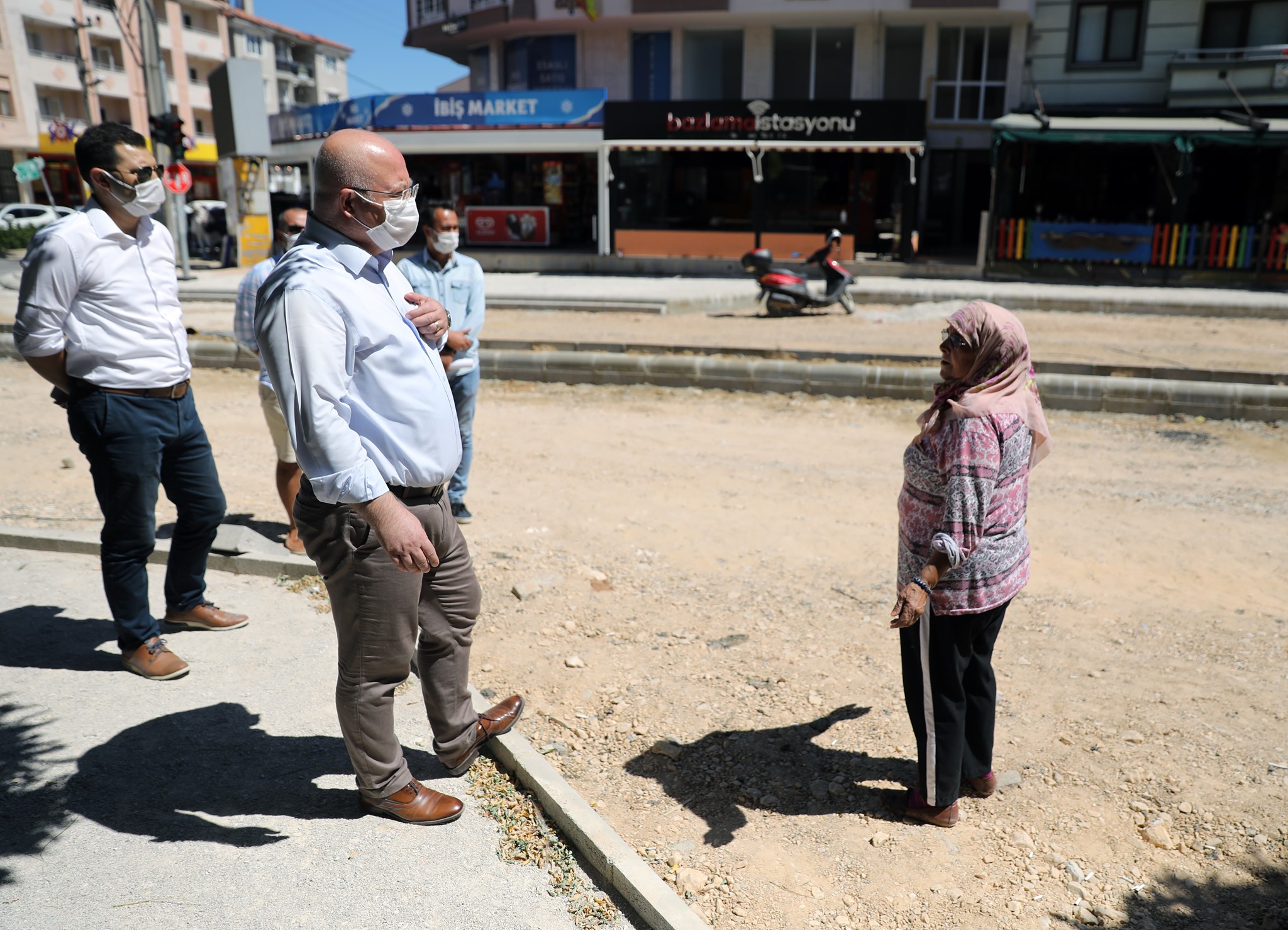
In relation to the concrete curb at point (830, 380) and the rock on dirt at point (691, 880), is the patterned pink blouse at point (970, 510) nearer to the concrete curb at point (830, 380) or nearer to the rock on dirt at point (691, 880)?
the rock on dirt at point (691, 880)

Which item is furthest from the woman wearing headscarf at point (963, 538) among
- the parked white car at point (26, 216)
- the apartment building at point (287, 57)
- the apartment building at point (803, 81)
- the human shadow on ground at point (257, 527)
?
the apartment building at point (287, 57)

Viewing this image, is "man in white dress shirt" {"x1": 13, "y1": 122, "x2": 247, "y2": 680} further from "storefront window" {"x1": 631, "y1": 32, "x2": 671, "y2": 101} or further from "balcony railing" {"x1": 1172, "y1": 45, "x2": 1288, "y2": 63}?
"storefront window" {"x1": 631, "y1": 32, "x2": 671, "y2": 101}

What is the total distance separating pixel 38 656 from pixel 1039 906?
3998mm

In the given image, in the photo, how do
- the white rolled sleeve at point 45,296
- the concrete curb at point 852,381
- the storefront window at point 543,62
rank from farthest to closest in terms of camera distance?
the storefront window at point 543,62
the concrete curb at point 852,381
the white rolled sleeve at point 45,296

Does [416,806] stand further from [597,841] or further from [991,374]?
[991,374]

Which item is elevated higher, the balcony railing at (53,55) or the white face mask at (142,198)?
the balcony railing at (53,55)

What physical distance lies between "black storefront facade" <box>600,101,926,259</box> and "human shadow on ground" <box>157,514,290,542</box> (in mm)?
19287

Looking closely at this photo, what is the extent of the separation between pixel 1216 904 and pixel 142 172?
451 cm

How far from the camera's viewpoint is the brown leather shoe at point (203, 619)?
168 inches

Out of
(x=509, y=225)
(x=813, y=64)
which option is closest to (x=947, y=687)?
(x=509, y=225)

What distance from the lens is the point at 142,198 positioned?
3.65 m

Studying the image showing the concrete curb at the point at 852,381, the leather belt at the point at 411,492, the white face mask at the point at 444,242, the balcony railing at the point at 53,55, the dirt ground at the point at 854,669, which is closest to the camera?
the leather belt at the point at 411,492

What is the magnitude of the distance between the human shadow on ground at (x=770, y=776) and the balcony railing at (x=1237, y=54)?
24707 millimetres

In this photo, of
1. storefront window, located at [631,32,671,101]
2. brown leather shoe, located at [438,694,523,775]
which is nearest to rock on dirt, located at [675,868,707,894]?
brown leather shoe, located at [438,694,523,775]
